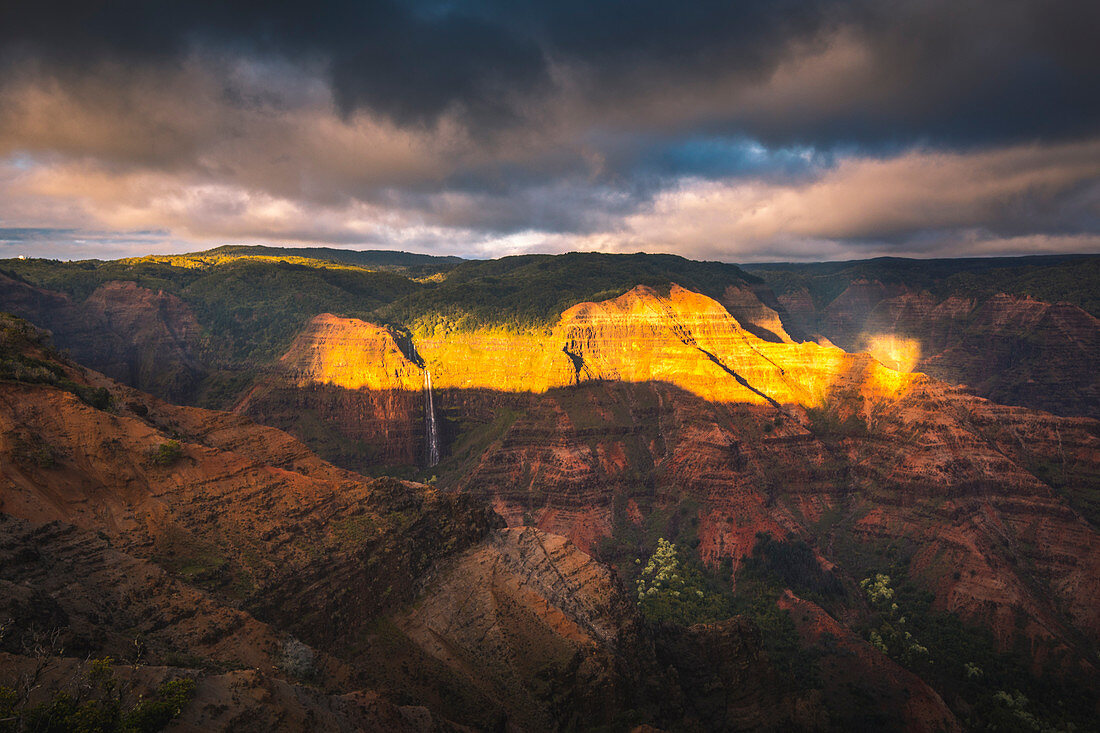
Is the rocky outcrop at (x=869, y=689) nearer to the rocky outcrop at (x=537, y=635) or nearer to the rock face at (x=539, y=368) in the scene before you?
the rocky outcrop at (x=537, y=635)

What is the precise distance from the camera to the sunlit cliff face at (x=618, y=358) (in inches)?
4921

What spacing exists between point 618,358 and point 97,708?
124 meters

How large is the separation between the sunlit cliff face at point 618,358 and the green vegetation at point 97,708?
360ft

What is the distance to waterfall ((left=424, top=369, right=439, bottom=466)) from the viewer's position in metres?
143

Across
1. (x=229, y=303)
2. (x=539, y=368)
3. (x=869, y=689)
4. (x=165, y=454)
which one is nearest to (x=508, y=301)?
(x=539, y=368)

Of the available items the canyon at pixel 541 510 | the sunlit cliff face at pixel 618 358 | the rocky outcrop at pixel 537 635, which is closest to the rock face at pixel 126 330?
the canyon at pixel 541 510

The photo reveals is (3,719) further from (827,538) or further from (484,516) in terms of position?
(827,538)

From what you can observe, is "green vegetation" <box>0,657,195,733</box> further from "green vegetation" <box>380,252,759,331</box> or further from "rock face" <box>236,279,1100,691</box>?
"green vegetation" <box>380,252,759,331</box>

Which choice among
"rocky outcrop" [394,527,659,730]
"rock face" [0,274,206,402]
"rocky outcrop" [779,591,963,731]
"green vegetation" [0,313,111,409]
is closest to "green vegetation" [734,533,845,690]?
"rocky outcrop" [779,591,963,731]

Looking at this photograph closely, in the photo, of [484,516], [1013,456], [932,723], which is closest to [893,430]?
[1013,456]

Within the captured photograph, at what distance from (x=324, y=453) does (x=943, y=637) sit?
11606 centimetres

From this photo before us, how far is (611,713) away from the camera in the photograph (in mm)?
41719

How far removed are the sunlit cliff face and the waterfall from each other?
2.93m

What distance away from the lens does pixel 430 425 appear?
145 m
